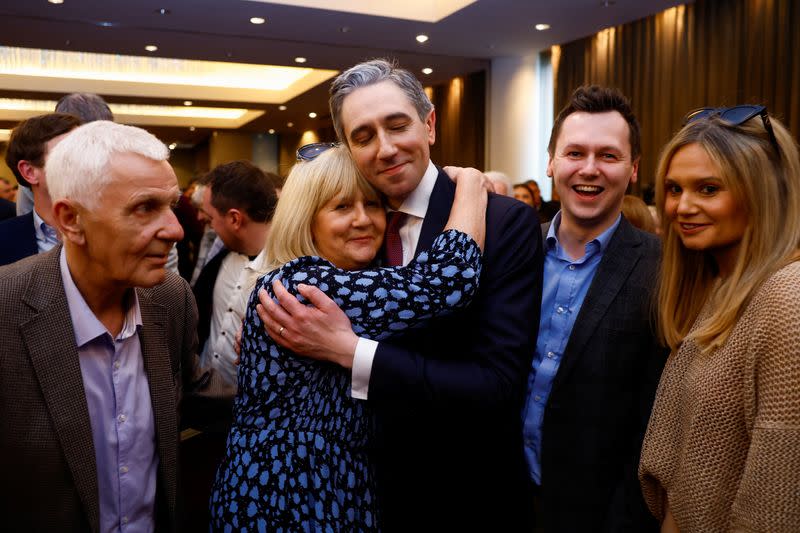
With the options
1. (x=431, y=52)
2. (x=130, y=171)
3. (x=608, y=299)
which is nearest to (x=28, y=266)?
(x=130, y=171)

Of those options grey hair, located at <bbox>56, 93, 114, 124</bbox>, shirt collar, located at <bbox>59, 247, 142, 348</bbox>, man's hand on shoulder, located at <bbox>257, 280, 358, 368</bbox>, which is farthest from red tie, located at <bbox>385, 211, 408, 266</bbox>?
grey hair, located at <bbox>56, 93, 114, 124</bbox>

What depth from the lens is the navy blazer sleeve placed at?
1.43 metres

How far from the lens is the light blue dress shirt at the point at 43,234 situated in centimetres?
241

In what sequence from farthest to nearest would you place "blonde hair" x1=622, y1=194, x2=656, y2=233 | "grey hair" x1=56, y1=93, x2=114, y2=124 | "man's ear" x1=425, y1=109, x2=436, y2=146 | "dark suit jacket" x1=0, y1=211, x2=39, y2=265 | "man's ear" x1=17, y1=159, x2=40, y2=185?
"blonde hair" x1=622, y1=194, x2=656, y2=233
"grey hair" x1=56, y1=93, x2=114, y2=124
"man's ear" x1=17, y1=159, x2=40, y2=185
"dark suit jacket" x1=0, y1=211, x2=39, y2=265
"man's ear" x1=425, y1=109, x2=436, y2=146

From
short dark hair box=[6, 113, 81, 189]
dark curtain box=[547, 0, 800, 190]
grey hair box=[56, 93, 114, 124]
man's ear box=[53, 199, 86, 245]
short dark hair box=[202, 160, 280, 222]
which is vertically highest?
dark curtain box=[547, 0, 800, 190]

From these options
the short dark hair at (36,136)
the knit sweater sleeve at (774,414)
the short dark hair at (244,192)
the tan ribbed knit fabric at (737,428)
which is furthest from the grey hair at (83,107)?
the knit sweater sleeve at (774,414)

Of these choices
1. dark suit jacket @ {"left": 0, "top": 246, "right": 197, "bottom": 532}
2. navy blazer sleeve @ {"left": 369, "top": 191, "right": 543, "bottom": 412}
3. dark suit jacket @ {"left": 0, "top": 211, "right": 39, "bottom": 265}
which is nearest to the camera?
dark suit jacket @ {"left": 0, "top": 246, "right": 197, "bottom": 532}

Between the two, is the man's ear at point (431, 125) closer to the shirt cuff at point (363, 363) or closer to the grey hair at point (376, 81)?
the grey hair at point (376, 81)

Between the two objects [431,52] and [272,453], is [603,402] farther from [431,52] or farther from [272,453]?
[431,52]

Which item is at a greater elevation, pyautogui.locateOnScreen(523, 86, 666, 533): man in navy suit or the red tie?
the red tie

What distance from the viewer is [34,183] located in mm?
2445

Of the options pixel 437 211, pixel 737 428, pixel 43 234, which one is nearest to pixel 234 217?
pixel 43 234

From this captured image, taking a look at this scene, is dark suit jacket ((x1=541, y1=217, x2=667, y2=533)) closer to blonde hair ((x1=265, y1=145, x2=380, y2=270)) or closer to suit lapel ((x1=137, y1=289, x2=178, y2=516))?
blonde hair ((x1=265, y1=145, x2=380, y2=270))

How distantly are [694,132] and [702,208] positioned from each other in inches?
7.2
